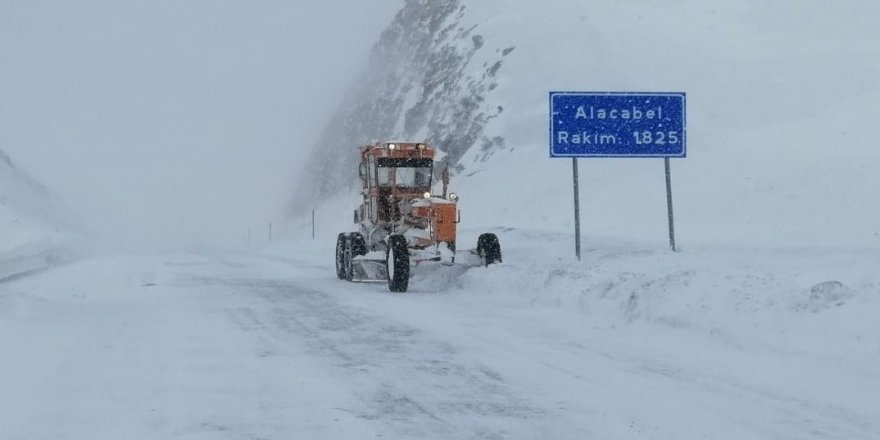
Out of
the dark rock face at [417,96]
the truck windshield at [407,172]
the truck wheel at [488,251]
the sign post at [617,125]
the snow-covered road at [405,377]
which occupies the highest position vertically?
the dark rock face at [417,96]

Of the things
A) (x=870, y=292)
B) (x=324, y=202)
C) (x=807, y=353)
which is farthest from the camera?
(x=324, y=202)

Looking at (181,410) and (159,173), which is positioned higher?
(159,173)

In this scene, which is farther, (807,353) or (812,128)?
(812,128)

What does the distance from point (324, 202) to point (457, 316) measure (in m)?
61.2

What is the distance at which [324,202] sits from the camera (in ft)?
238

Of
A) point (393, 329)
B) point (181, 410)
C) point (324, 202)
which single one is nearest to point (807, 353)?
point (393, 329)

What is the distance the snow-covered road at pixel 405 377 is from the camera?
5.91 m

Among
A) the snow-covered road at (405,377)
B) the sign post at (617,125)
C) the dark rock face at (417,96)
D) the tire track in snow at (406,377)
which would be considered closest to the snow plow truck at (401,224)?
the sign post at (617,125)

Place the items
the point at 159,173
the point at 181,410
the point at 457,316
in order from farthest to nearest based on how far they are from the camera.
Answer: the point at 159,173 → the point at 457,316 → the point at 181,410

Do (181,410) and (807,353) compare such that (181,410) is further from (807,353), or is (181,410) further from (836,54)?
(836,54)

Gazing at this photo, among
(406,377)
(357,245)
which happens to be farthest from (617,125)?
(406,377)

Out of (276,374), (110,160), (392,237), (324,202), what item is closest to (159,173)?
(110,160)

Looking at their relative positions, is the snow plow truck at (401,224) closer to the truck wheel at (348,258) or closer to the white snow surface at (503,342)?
the truck wheel at (348,258)

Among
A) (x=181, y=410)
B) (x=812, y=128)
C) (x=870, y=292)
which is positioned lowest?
(x=181, y=410)
